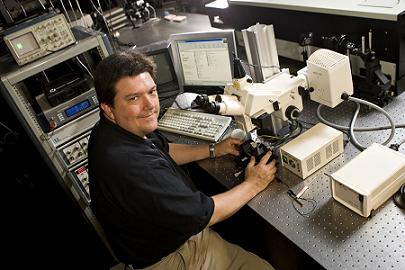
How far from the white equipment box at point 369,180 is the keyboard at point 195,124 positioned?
2.24 feet

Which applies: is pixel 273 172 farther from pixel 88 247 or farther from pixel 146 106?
pixel 88 247

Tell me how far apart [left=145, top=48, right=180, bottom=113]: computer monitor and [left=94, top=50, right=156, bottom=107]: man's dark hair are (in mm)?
874

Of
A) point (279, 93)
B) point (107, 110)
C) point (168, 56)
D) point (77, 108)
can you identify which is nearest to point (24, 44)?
point (77, 108)

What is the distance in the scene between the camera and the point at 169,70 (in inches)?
91.7

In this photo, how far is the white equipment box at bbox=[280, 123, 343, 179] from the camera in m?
1.28

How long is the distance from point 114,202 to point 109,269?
1192 mm

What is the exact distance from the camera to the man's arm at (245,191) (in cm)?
128

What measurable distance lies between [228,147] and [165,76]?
97 cm

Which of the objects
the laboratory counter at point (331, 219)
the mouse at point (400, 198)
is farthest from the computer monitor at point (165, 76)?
the mouse at point (400, 198)

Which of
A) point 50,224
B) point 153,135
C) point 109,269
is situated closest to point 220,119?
point 153,135

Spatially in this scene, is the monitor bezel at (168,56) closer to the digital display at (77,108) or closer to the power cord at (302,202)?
the digital display at (77,108)

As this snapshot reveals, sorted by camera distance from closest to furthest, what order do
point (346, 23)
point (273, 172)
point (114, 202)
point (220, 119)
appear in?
point (114, 202), point (273, 172), point (346, 23), point (220, 119)

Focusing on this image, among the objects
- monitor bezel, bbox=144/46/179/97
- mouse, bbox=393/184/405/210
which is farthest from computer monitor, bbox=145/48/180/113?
mouse, bbox=393/184/405/210

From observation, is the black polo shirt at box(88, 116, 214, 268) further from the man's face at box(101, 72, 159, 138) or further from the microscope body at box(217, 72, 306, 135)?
the microscope body at box(217, 72, 306, 135)
